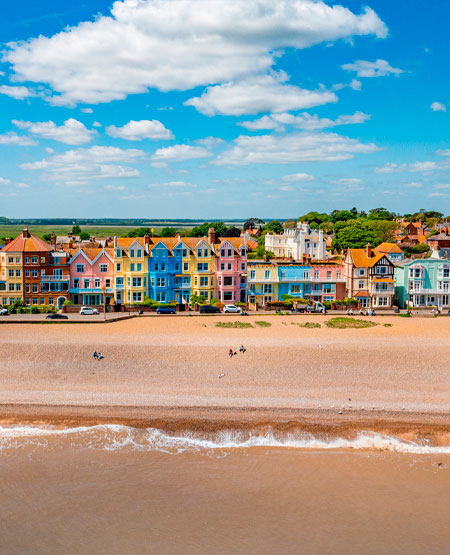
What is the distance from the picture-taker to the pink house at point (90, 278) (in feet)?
171

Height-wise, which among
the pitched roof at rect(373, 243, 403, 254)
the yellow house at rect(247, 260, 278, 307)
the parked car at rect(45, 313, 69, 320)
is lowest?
the parked car at rect(45, 313, 69, 320)

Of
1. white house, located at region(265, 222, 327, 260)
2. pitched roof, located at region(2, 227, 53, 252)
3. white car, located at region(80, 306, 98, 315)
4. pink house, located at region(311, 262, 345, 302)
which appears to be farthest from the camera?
white house, located at region(265, 222, 327, 260)

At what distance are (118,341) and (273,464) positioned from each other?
1796 centimetres

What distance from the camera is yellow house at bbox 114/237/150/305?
52.2 m

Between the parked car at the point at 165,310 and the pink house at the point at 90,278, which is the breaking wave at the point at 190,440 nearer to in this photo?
the parked car at the point at 165,310

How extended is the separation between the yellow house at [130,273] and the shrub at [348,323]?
60.4ft

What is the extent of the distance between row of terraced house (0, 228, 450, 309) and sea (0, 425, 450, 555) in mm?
28427

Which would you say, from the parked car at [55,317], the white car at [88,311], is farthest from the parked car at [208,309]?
the parked car at [55,317]

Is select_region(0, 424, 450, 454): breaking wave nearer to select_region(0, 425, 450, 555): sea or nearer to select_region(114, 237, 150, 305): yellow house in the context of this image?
select_region(0, 425, 450, 555): sea

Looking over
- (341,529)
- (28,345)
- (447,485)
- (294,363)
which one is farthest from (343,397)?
(28,345)

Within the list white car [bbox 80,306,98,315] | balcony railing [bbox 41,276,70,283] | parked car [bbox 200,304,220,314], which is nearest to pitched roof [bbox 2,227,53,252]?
balcony railing [bbox 41,276,70,283]

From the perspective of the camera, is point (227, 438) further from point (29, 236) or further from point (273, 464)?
point (29, 236)

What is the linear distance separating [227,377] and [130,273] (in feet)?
79.6

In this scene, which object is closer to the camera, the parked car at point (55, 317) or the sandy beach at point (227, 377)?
the sandy beach at point (227, 377)
